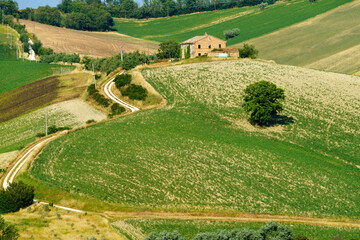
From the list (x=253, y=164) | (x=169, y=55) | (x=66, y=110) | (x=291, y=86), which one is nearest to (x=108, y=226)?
(x=253, y=164)

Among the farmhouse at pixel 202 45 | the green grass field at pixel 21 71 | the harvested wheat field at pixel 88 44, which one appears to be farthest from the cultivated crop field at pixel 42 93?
the harvested wheat field at pixel 88 44

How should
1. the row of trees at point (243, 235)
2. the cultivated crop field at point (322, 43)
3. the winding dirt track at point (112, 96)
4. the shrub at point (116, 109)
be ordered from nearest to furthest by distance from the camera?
the row of trees at point (243, 235) → the shrub at point (116, 109) → the winding dirt track at point (112, 96) → the cultivated crop field at point (322, 43)

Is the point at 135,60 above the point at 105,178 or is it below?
above

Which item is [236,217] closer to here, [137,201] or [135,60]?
[137,201]

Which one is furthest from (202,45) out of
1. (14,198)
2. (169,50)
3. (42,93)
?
(14,198)

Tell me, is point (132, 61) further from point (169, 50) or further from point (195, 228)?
point (195, 228)

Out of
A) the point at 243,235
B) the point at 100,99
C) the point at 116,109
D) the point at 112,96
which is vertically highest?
the point at 112,96

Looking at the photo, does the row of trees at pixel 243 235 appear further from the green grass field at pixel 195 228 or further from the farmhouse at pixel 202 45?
the farmhouse at pixel 202 45
